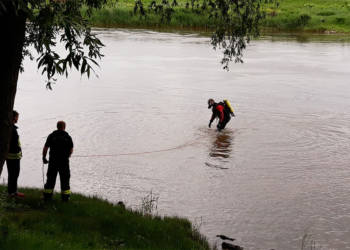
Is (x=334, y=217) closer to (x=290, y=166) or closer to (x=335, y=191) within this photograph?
(x=335, y=191)

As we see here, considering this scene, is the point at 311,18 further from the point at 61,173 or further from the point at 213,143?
the point at 61,173

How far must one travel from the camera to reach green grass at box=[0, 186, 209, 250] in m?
8.40

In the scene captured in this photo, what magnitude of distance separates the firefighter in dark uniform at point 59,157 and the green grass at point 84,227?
0.25 metres

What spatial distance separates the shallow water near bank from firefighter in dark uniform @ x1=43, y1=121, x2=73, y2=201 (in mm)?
2867

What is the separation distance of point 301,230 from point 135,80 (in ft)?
76.3

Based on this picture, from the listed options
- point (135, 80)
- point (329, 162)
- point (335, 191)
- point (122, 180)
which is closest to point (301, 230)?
point (335, 191)

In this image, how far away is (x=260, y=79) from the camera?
36719 mm

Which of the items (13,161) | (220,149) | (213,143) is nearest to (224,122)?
(213,143)

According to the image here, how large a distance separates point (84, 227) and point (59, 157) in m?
1.83

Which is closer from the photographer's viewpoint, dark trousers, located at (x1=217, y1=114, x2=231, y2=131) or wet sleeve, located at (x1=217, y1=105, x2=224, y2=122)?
wet sleeve, located at (x1=217, y1=105, x2=224, y2=122)

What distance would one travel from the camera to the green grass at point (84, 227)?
8.40 metres

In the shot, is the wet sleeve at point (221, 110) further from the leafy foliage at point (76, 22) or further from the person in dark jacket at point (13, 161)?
the person in dark jacket at point (13, 161)

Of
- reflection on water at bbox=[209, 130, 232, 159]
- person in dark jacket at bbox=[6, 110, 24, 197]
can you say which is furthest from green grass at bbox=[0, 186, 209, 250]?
reflection on water at bbox=[209, 130, 232, 159]

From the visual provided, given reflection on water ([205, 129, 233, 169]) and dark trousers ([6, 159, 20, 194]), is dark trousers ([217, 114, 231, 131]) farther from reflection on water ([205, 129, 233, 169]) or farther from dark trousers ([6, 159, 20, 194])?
Answer: dark trousers ([6, 159, 20, 194])
